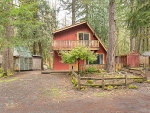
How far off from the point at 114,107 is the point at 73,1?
26.0m

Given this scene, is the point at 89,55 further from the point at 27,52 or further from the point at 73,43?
the point at 27,52

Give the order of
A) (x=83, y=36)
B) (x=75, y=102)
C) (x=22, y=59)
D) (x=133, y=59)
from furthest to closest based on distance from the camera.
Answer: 1. (x=133, y=59)
2. (x=22, y=59)
3. (x=83, y=36)
4. (x=75, y=102)

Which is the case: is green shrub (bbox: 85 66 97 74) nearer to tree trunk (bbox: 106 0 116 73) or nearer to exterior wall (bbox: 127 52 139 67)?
tree trunk (bbox: 106 0 116 73)

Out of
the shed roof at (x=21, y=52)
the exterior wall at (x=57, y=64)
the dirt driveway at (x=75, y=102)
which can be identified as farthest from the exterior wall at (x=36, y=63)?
the dirt driveway at (x=75, y=102)

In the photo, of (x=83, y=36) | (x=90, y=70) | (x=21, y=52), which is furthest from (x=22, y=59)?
(x=90, y=70)

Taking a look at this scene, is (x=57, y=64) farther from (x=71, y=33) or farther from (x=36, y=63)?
(x=36, y=63)

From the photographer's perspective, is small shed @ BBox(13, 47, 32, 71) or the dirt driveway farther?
small shed @ BBox(13, 47, 32, 71)

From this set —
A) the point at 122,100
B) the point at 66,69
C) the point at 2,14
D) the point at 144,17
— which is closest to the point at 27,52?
the point at 66,69

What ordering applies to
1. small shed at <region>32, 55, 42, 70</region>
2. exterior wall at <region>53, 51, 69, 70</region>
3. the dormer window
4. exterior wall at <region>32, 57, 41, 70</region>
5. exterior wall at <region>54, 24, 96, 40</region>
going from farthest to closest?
exterior wall at <region>32, 57, 41, 70</region>
small shed at <region>32, 55, 42, 70</region>
the dormer window
exterior wall at <region>54, 24, 96, 40</region>
exterior wall at <region>53, 51, 69, 70</region>

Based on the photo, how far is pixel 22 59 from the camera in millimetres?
25469

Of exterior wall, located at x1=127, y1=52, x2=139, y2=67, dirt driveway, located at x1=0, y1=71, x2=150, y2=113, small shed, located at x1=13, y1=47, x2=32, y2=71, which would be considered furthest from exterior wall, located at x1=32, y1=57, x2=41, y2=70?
dirt driveway, located at x1=0, y1=71, x2=150, y2=113

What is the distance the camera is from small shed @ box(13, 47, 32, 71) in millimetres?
24297

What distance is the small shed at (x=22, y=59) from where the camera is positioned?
24297 millimetres

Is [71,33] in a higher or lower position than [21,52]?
higher
